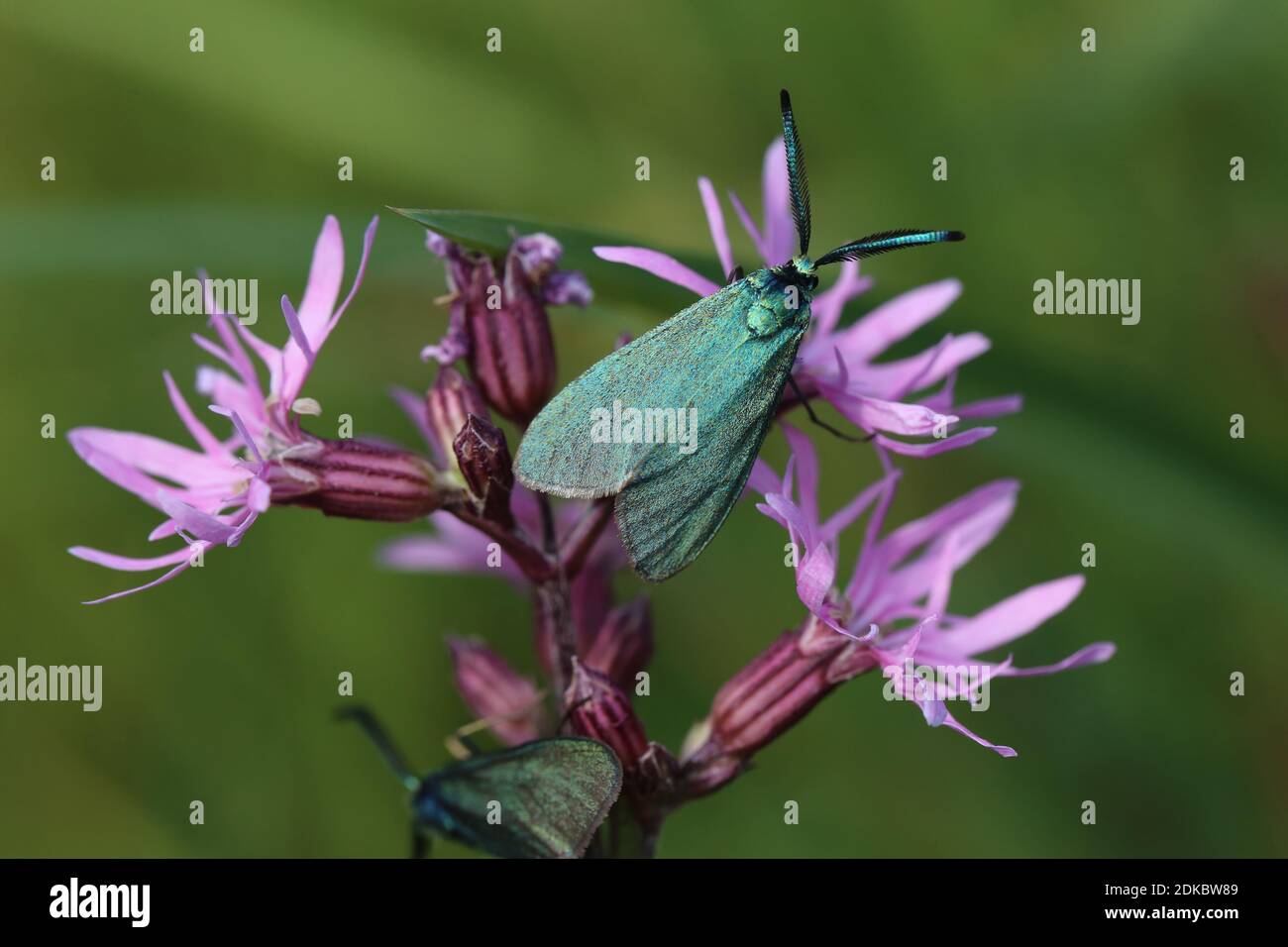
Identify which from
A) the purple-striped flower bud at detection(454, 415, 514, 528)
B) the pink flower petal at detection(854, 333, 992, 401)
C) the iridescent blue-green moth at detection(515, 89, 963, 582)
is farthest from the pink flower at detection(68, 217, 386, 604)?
the pink flower petal at detection(854, 333, 992, 401)

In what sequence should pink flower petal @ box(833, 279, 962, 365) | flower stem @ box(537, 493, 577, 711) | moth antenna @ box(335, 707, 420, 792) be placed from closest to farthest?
flower stem @ box(537, 493, 577, 711)
moth antenna @ box(335, 707, 420, 792)
pink flower petal @ box(833, 279, 962, 365)

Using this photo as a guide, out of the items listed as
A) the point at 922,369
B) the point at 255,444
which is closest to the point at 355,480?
the point at 255,444

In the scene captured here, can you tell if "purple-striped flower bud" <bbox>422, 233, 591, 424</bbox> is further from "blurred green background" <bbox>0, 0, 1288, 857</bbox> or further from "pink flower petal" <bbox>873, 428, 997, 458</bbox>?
"blurred green background" <bbox>0, 0, 1288, 857</bbox>

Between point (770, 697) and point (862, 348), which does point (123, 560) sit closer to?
point (770, 697)

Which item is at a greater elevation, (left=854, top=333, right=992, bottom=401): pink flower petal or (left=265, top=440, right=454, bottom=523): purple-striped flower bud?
(left=854, top=333, right=992, bottom=401): pink flower petal

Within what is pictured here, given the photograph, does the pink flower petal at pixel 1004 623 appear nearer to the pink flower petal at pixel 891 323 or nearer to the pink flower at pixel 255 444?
the pink flower petal at pixel 891 323
